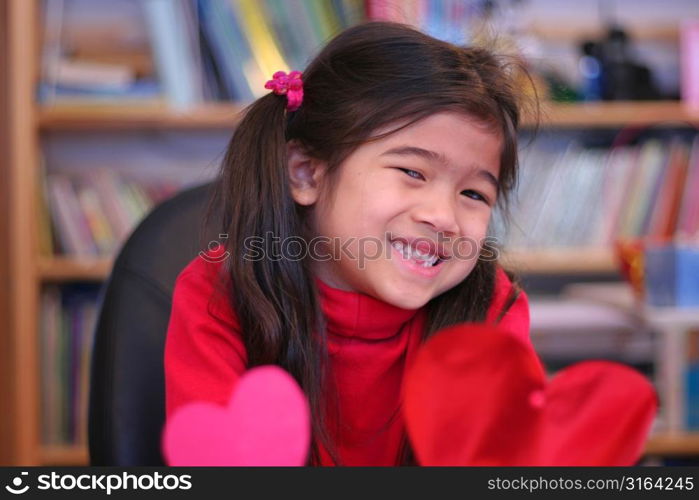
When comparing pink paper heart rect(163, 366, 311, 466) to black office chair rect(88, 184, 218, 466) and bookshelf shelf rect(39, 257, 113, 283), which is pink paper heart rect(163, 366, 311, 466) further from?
bookshelf shelf rect(39, 257, 113, 283)

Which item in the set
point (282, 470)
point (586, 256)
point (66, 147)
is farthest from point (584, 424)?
point (66, 147)

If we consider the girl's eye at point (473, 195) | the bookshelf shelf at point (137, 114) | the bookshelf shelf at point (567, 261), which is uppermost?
the bookshelf shelf at point (137, 114)

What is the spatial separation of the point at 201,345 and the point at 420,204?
254mm

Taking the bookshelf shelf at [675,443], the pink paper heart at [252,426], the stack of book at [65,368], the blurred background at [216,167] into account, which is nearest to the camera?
the pink paper heart at [252,426]

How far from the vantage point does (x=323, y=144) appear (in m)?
1.00

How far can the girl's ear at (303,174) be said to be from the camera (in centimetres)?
101

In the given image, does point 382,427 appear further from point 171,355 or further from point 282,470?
point 282,470

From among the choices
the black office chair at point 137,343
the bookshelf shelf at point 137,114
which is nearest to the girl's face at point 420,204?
the black office chair at point 137,343

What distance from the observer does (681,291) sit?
1.98 meters

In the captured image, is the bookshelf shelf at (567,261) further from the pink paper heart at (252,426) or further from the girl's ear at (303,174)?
the pink paper heart at (252,426)

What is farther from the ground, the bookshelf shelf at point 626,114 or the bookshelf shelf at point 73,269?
the bookshelf shelf at point 626,114

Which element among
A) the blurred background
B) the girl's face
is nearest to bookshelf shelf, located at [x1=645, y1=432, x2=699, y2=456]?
the blurred background

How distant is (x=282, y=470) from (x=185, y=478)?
6 centimetres

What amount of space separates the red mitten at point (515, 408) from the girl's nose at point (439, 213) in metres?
0.38
